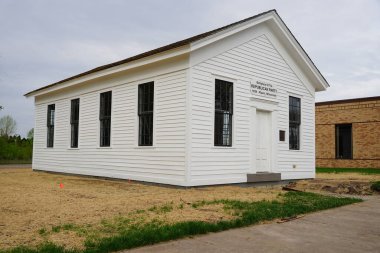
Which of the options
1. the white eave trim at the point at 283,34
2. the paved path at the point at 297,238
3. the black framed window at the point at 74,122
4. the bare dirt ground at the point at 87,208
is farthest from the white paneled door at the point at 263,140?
the black framed window at the point at 74,122

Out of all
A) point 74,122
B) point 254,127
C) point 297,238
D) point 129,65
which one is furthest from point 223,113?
point 74,122

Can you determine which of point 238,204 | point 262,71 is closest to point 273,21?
point 262,71

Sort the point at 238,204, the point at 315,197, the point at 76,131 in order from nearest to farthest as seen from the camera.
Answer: the point at 238,204
the point at 315,197
the point at 76,131

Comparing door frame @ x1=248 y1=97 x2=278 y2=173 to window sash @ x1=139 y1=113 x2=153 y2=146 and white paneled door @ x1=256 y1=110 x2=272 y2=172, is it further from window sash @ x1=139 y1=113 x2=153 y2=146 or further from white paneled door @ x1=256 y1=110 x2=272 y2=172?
window sash @ x1=139 y1=113 x2=153 y2=146

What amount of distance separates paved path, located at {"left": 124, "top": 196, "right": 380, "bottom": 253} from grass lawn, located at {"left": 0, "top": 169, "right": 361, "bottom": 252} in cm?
33

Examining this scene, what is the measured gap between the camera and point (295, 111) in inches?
650

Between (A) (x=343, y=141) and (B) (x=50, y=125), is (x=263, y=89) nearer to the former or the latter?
(B) (x=50, y=125)

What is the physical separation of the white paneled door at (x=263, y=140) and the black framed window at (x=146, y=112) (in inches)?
150

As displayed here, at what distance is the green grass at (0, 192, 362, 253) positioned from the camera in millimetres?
5289

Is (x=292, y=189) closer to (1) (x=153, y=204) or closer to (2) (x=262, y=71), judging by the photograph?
(2) (x=262, y=71)

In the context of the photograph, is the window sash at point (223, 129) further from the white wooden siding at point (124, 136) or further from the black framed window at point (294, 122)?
the black framed window at point (294, 122)

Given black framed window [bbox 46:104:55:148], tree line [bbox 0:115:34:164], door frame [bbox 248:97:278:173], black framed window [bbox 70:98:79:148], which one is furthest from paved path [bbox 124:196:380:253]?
tree line [bbox 0:115:34:164]

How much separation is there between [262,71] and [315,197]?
221 inches

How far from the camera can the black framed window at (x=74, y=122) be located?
1855 cm
